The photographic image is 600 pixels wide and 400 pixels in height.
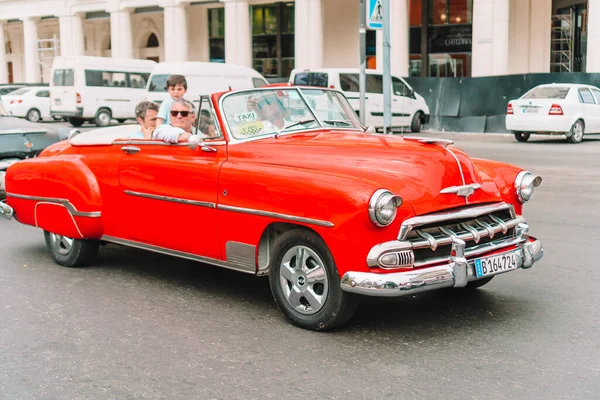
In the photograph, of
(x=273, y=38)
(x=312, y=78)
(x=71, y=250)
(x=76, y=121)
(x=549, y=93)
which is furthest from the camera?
(x=273, y=38)

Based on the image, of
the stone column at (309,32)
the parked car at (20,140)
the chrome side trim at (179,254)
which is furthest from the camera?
the stone column at (309,32)

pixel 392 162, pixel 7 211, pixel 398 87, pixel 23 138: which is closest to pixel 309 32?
pixel 398 87

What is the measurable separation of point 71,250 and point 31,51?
160ft

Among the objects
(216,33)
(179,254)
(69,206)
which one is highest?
(216,33)

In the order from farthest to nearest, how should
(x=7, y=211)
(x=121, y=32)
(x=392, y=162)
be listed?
(x=121, y=32)
(x=7, y=211)
(x=392, y=162)

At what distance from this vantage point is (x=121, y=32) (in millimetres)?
47531

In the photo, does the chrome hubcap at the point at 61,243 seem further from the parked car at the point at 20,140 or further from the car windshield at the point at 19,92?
the car windshield at the point at 19,92

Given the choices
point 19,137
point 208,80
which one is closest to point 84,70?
point 208,80

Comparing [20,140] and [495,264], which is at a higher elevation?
[20,140]

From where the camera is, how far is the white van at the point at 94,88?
104 feet

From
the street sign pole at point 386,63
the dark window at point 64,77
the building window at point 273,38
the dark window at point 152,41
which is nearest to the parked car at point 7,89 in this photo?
the dark window at point 64,77

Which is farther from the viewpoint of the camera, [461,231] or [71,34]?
[71,34]

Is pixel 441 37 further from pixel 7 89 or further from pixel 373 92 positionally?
pixel 7 89

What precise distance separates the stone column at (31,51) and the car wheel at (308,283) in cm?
4963
